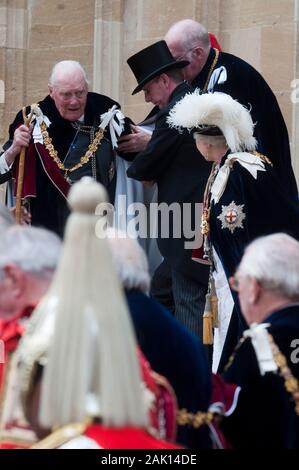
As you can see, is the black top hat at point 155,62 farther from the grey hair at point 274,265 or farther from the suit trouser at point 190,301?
the grey hair at point 274,265

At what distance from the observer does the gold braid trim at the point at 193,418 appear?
5.18 metres

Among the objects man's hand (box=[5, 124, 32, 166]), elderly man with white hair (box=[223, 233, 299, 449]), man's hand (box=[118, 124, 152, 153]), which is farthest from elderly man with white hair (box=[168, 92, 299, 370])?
elderly man with white hair (box=[223, 233, 299, 449])

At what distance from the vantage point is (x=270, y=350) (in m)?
5.46

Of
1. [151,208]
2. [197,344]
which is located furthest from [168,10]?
[197,344]

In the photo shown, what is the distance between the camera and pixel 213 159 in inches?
307

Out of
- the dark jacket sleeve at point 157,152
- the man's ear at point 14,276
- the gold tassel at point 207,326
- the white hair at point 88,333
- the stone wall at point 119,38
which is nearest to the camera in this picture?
the white hair at point 88,333

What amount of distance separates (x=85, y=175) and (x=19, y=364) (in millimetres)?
4093

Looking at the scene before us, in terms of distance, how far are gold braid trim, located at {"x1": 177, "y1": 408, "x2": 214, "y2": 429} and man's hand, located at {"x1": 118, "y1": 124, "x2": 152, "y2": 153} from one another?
3.53 m

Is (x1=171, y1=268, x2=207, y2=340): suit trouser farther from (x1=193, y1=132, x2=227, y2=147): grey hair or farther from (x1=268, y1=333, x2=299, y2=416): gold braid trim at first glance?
(x1=268, y1=333, x2=299, y2=416): gold braid trim

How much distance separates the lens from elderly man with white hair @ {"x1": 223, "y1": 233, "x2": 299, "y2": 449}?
211 inches

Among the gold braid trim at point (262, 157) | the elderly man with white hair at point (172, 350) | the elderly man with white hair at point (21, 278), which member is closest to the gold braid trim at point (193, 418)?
the elderly man with white hair at point (172, 350)

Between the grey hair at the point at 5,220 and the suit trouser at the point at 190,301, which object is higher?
the grey hair at the point at 5,220

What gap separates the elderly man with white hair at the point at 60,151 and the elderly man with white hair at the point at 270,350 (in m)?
3.17
